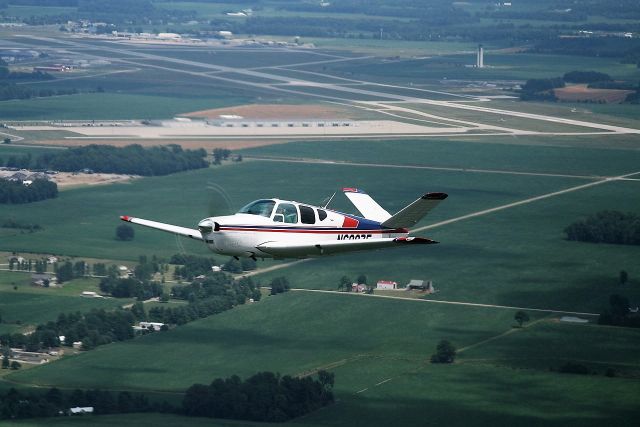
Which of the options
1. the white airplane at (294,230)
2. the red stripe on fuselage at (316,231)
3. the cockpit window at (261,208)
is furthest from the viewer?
the cockpit window at (261,208)

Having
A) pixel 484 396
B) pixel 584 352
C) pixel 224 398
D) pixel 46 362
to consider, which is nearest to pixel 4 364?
pixel 46 362

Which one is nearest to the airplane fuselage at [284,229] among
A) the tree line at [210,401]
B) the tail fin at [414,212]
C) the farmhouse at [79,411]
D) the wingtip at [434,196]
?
the tail fin at [414,212]

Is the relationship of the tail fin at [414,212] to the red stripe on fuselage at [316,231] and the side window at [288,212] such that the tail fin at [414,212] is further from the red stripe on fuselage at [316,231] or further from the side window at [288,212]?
the side window at [288,212]

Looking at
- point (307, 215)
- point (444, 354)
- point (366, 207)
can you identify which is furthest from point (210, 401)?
→ point (307, 215)

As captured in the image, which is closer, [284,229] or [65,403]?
[284,229]

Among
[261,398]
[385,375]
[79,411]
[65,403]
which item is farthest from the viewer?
[385,375]

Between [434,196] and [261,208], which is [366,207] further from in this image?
[434,196]
